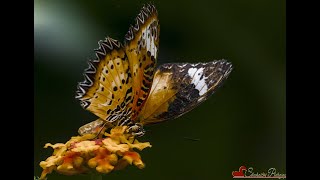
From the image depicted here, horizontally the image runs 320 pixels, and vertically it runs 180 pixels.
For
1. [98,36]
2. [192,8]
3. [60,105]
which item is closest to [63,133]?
[60,105]

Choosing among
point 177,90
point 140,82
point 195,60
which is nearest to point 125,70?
point 140,82

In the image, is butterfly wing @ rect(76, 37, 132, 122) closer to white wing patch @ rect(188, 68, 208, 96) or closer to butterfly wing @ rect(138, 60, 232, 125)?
butterfly wing @ rect(138, 60, 232, 125)

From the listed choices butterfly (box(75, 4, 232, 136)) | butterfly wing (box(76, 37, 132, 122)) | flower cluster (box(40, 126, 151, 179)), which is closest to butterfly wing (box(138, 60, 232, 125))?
butterfly (box(75, 4, 232, 136))

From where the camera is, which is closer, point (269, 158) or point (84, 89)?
point (84, 89)

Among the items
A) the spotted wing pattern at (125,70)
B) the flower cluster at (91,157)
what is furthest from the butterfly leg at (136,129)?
the flower cluster at (91,157)

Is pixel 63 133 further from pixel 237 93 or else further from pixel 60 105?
pixel 237 93

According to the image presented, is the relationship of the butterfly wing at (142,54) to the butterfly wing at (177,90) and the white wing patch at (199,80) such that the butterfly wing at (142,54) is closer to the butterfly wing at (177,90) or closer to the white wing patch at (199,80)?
the butterfly wing at (177,90)

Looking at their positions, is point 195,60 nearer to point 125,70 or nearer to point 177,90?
point 177,90

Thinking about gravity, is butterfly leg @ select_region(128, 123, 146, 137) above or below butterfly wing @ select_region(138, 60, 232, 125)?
below
